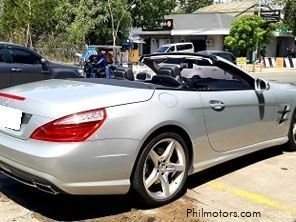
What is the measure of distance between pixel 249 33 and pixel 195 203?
37.4 m

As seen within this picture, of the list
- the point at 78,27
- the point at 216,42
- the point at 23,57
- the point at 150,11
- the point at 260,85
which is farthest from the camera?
the point at 150,11

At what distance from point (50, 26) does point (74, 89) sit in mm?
34418

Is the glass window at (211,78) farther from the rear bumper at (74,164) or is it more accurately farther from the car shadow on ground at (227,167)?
the rear bumper at (74,164)

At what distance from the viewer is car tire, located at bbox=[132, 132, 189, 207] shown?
4219 mm

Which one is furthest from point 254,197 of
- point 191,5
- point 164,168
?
point 191,5

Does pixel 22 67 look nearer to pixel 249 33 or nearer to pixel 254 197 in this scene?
pixel 254 197

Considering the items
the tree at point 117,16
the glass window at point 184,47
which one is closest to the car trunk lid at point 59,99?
the glass window at point 184,47

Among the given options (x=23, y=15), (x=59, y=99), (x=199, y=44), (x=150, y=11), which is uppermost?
(x=150, y=11)

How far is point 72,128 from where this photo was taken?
385 cm

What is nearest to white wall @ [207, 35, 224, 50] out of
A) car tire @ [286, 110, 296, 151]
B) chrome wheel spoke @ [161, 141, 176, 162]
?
car tire @ [286, 110, 296, 151]

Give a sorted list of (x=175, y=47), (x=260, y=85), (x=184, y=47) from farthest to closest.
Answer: (x=184, y=47), (x=175, y=47), (x=260, y=85)

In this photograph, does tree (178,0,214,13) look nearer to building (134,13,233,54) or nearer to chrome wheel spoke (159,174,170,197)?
building (134,13,233,54)

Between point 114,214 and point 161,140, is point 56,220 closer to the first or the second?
point 114,214

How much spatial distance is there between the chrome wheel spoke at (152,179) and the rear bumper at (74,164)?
10.9 inches
